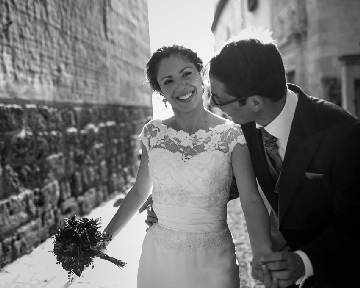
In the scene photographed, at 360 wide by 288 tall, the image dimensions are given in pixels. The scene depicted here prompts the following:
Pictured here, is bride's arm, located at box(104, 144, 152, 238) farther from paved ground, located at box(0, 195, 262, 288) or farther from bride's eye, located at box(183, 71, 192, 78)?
paved ground, located at box(0, 195, 262, 288)

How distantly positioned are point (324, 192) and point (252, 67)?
608mm

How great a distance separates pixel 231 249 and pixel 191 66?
1008 mm

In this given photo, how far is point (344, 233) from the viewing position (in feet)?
5.41

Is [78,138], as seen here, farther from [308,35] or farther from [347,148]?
[308,35]

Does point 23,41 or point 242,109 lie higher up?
point 23,41

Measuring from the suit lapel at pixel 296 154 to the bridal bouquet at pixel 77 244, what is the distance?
91 cm

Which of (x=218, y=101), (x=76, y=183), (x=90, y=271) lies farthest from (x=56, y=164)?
(x=218, y=101)

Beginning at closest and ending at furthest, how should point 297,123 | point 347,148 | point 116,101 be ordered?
point 347,148, point 297,123, point 116,101

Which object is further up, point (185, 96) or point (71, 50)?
point (71, 50)

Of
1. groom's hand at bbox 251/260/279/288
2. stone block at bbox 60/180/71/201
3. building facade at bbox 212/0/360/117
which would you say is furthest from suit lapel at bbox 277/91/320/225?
building facade at bbox 212/0/360/117

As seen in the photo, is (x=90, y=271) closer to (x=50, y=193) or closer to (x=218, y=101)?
(x=50, y=193)

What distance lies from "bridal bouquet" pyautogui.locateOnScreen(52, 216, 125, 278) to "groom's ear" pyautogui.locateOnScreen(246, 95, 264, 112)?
95 centimetres

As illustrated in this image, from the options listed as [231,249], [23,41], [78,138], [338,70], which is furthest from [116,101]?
[231,249]

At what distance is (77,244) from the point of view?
203 centimetres
